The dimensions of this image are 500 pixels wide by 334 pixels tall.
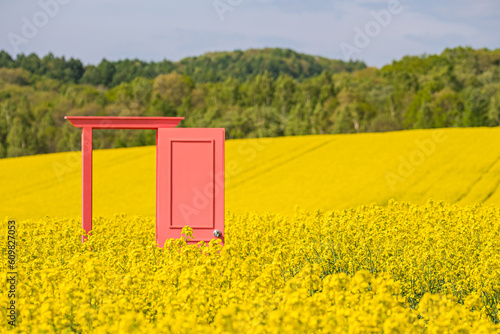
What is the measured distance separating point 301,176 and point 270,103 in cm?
4385

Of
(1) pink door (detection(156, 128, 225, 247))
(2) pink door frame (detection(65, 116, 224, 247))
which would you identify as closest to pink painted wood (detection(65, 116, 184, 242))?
(2) pink door frame (detection(65, 116, 224, 247))

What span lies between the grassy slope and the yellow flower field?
890 centimetres

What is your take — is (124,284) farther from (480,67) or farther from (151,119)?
(480,67)

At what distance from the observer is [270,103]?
227 feet

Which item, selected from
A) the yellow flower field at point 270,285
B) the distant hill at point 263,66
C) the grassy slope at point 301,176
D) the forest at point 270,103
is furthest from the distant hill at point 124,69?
the yellow flower field at point 270,285

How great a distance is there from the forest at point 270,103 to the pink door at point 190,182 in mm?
39958

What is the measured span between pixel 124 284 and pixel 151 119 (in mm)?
5302

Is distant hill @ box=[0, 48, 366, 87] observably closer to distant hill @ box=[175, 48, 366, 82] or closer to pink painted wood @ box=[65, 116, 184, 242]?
distant hill @ box=[175, 48, 366, 82]

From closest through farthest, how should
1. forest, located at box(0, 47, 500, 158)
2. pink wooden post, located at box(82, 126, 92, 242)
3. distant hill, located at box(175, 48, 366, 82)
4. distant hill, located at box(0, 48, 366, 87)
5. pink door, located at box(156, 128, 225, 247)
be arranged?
pink door, located at box(156, 128, 225, 247) < pink wooden post, located at box(82, 126, 92, 242) < forest, located at box(0, 47, 500, 158) < distant hill, located at box(0, 48, 366, 87) < distant hill, located at box(175, 48, 366, 82)

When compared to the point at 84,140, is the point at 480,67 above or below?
above

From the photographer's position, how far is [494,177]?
24125 mm

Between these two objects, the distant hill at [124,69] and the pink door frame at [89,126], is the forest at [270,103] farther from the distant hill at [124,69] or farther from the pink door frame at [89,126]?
the pink door frame at [89,126]

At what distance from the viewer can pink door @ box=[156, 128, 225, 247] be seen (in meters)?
10.7

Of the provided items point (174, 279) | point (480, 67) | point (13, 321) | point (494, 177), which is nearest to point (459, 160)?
point (494, 177)
